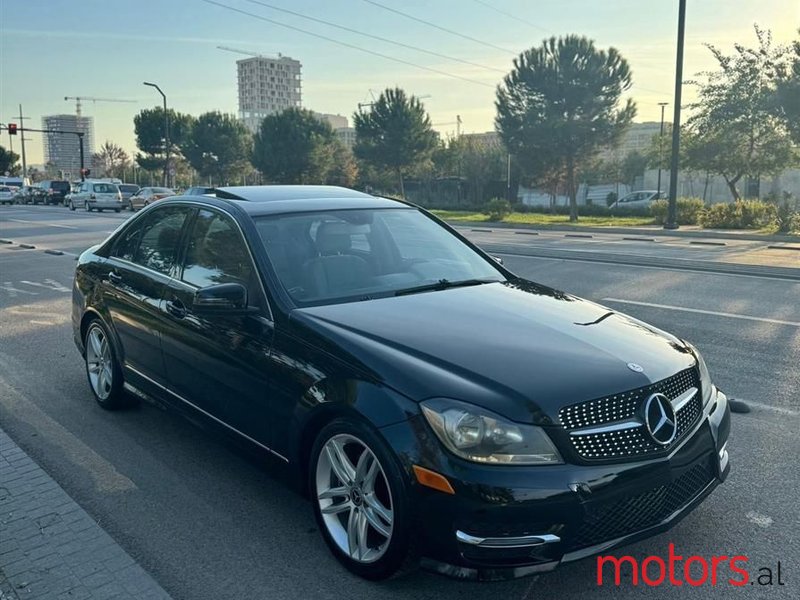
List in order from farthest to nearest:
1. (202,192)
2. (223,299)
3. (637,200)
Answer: (637,200), (202,192), (223,299)

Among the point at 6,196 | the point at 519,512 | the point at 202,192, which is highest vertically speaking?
the point at 202,192

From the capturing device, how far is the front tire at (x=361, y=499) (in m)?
2.90

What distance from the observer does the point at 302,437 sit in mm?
3385

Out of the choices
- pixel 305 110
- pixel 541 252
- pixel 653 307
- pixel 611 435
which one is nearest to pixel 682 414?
pixel 611 435

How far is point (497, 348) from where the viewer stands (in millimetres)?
3229

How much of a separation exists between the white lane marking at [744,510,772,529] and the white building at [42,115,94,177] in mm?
172482

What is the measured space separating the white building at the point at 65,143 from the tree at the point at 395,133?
121927 millimetres

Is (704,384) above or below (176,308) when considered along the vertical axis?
below

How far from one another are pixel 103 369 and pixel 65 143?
187 m

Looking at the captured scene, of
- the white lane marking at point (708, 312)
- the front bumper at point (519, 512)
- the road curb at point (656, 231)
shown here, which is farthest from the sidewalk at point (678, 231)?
the front bumper at point (519, 512)

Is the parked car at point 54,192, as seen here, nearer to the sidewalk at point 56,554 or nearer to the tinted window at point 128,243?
the tinted window at point 128,243

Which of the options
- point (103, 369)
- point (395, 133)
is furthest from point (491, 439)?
point (395, 133)

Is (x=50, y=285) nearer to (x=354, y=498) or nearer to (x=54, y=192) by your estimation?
(x=354, y=498)

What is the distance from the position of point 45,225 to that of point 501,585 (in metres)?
28.8
